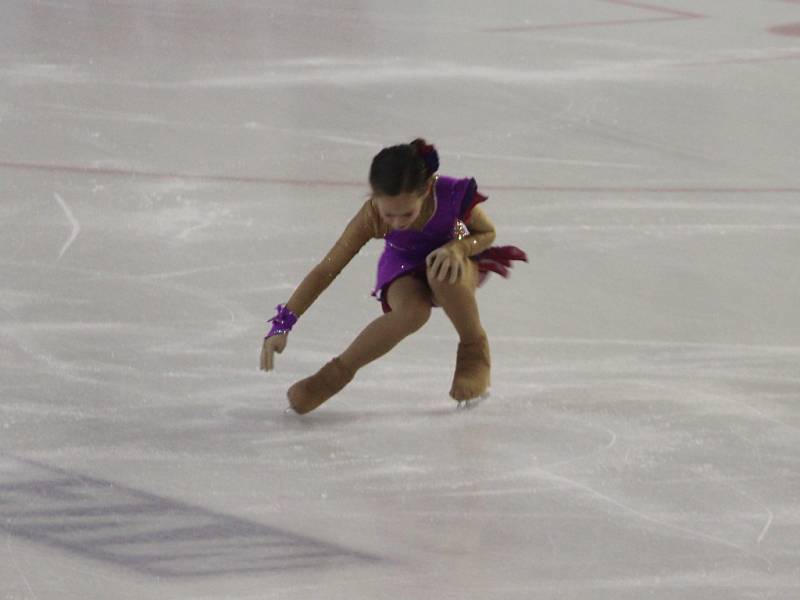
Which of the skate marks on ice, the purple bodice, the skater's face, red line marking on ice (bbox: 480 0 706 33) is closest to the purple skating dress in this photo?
the purple bodice

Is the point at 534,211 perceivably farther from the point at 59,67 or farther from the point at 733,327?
the point at 59,67

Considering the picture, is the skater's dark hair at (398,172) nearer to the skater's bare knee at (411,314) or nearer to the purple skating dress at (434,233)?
the purple skating dress at (434,233)

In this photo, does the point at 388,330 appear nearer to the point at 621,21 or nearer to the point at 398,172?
the point at 398,172

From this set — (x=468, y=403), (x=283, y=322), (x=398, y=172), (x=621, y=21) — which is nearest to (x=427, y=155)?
(x=398, y=172)

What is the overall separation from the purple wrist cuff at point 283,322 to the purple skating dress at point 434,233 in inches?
11.0

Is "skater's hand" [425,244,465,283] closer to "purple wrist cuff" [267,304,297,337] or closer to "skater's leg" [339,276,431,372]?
"skater's leg" [339,276,431,372]

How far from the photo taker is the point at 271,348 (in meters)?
3.28

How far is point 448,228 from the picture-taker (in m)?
3.43

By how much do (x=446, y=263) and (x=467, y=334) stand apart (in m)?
0.26

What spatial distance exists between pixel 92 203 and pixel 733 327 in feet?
6.78

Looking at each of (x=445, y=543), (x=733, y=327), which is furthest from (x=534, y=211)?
(x=445, y=543)

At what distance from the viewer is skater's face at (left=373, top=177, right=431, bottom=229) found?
322cm

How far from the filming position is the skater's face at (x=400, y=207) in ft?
10.6

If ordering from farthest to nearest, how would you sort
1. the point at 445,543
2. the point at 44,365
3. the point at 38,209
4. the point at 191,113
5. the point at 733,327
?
the point at 191,113
the point at 38,209
the point at 733,327
the point at 44,365
the point at 445,543
